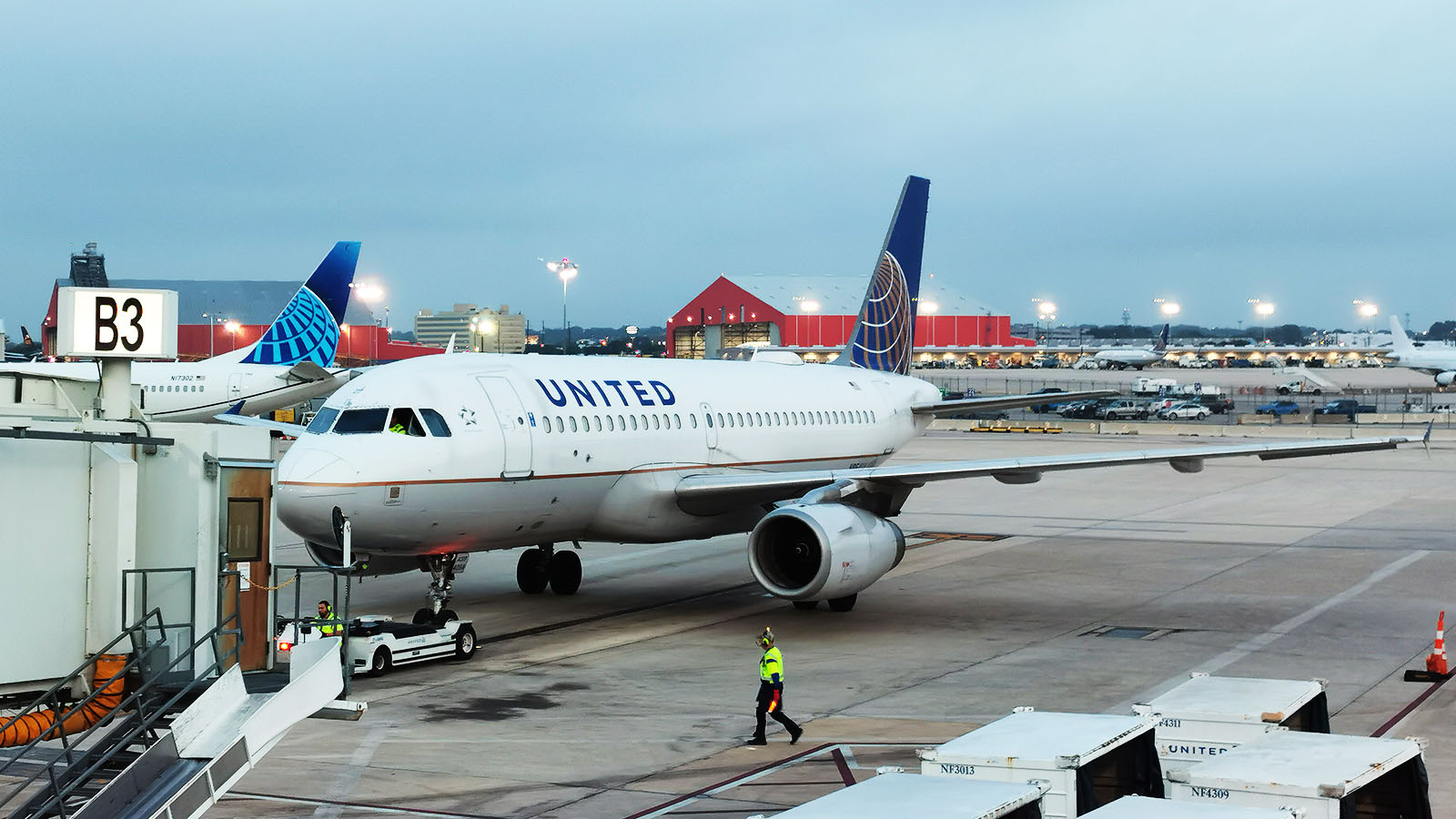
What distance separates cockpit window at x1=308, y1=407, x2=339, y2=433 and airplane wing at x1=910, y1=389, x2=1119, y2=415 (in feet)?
46.0

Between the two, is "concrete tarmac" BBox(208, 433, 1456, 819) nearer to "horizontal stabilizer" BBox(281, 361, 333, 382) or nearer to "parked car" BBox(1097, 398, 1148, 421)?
"horizontal stabilizer" BBox(281, 361, 333, 382)

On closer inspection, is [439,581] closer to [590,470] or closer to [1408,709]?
[590,470]

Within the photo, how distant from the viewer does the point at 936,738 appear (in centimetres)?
1578

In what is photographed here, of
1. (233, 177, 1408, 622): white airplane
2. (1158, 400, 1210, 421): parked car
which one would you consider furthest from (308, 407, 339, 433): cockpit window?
(1158, 400, 1210, 421): parked car

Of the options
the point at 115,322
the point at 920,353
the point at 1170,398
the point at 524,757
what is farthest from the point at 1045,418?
the point at 115,322

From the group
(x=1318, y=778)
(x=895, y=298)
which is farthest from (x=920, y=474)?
(x=895, y=298)

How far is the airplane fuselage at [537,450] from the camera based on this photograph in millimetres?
19859

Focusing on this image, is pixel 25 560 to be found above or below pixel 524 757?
above

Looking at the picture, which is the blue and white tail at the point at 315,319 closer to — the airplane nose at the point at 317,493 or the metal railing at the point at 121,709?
the airplane nose at the point at 317,493

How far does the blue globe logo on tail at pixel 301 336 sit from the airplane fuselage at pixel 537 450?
28294 millimetres

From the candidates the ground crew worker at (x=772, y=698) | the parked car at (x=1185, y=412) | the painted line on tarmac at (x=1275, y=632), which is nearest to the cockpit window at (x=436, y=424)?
the ground crew worker at (x=772, y=698)

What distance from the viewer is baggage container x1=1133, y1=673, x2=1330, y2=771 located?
39.1 feet

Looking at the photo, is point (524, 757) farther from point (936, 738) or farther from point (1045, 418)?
point (1045, 418)

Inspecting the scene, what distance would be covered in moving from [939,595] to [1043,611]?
2.39 m
